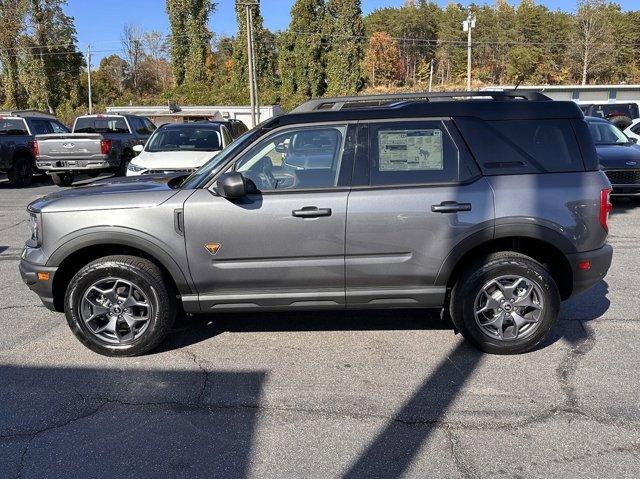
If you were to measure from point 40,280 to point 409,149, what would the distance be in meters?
2.99

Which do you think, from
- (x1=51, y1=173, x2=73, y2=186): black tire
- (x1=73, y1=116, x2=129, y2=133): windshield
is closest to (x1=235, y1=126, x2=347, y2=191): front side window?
(x1=51, y1=173, x2=73, y2=186): black tire

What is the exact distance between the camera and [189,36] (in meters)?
54.0

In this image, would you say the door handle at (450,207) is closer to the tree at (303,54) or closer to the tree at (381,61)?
the tree at (303,54)

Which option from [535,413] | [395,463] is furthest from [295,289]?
[535,413]

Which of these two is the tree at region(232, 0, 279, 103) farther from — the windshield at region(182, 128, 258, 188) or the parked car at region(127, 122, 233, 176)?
the windshield at region(182, 128, 258, 188)

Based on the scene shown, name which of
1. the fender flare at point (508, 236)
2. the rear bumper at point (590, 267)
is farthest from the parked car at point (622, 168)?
the fender flare at point (508, 236)

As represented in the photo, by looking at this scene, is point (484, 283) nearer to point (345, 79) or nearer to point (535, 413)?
point (535, 413)

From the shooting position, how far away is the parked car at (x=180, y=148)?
32.7 ft

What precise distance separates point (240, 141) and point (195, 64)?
5311 centimetres

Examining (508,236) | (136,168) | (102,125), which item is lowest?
(508,236)

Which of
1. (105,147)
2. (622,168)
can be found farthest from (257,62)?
(622,168)

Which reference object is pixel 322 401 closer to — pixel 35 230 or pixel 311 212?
pixel 311 212

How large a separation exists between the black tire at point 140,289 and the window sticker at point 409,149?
1.96 m

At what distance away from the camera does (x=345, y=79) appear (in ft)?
169
